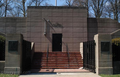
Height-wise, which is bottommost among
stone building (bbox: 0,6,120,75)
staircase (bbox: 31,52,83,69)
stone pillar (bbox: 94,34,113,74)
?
staircase (bbox: 31,52,83,69)

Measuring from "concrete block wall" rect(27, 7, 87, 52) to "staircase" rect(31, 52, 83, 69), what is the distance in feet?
7.88

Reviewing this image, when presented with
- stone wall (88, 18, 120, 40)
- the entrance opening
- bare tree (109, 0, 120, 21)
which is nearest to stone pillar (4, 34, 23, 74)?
the entrance opening

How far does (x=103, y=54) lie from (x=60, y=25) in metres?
8.52

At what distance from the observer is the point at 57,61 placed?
544 inches

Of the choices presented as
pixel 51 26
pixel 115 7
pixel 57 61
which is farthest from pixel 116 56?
pixel 115 7

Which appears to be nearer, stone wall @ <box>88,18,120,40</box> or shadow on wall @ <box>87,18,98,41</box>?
shadow on wall @ <box>87,18,98,41</box>

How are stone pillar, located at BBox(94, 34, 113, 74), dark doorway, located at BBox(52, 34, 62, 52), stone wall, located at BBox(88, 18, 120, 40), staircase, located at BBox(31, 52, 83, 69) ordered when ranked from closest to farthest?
stone pillar, located at BBox(94, 34, 113, 74) < staircase, located at BBox(31, 52, 83, 69) < dark doorway, located at BBox(52, 34, 62, 52) < stone wall, located at BBox(88, 18, 120, 40)

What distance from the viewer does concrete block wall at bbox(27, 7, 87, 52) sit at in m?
17.5

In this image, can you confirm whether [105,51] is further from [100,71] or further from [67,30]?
[67,30]

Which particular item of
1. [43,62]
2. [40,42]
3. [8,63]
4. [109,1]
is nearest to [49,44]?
[40,42]

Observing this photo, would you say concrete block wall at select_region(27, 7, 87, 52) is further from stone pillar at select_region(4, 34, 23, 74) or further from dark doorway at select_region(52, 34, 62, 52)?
stone pillar at select_region(4, 34, 23, 74)

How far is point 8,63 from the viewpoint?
32.7 feet

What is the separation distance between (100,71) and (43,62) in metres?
5.56

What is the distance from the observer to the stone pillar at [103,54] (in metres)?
10.1
